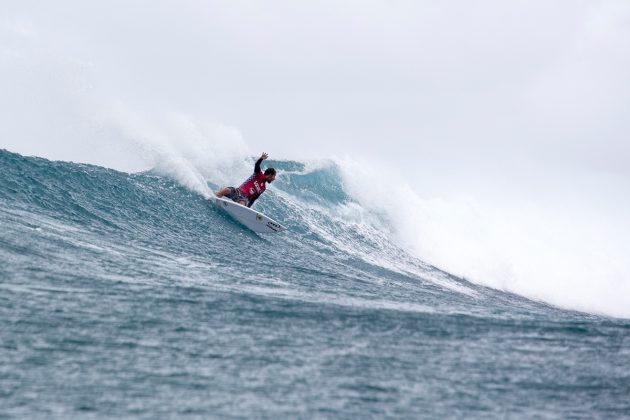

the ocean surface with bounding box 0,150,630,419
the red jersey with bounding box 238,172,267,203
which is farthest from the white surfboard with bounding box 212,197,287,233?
the ocean surface with bounding box 0,150,630,419

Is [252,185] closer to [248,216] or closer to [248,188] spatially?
[248,188]

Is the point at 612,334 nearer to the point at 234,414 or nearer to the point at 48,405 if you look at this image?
the point at 234,414

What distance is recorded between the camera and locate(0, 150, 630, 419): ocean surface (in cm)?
522

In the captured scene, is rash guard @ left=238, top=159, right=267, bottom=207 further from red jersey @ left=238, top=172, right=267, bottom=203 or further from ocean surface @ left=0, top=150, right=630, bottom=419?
ocean surface @ left=0, top=150, right=630, bottom=419

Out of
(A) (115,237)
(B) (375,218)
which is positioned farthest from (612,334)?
(B) (375,218)

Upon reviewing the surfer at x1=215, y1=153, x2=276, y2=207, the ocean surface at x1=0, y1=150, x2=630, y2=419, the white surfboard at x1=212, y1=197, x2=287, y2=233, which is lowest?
the ocean surface at x1=0, y1=150, x2=630, y2=419

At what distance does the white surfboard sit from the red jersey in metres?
0.67

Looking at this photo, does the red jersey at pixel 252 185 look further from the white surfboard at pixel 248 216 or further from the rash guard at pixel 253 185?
the white surfboard at pixel 248 216

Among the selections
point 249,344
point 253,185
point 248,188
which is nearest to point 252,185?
point 253,185

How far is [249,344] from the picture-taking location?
6.46 m

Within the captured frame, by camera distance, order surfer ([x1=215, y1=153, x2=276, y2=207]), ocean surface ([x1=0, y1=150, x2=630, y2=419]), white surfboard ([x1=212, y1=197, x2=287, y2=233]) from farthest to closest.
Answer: surfer ([x1=215, y1=153, x2=276, y2=207])
white surfboard ([x1=212, y1=197, x2=287, y2=233])
ocean surface ([x1=0, y1=150, x2=630, y2=419])

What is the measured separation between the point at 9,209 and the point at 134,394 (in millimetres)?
8247

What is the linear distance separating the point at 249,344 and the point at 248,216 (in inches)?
425

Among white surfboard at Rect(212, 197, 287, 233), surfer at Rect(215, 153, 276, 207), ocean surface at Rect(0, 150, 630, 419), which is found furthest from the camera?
surfer at Rect(215, 153, 276, 207)
